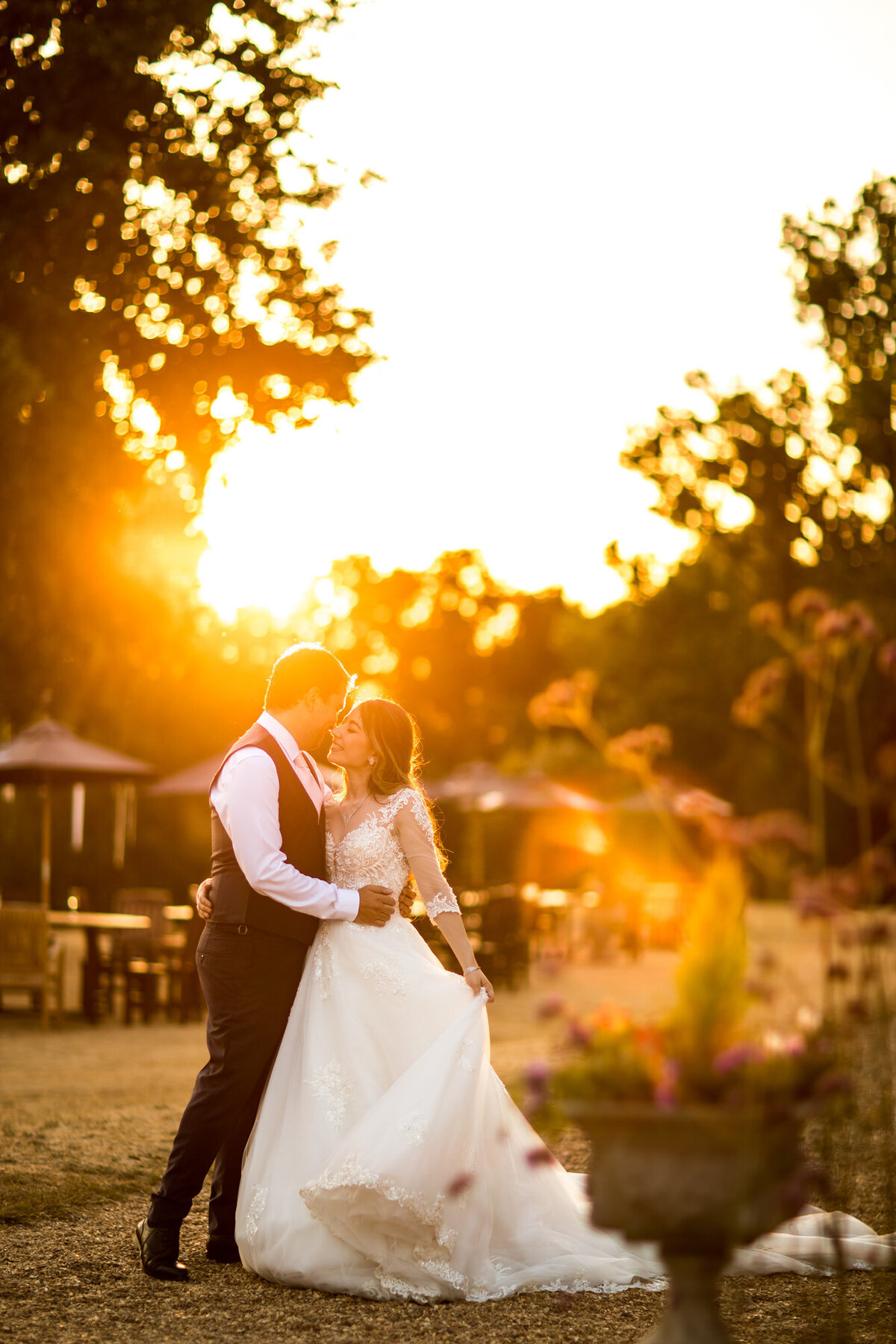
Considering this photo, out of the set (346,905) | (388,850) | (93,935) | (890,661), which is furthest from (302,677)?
(93,935)

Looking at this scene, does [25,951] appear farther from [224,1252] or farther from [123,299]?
[224,1252]

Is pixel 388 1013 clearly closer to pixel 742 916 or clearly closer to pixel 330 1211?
pixel 330 1211

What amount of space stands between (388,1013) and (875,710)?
683 inches

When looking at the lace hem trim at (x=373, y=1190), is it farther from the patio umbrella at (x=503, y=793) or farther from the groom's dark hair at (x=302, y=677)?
the patio umbrella at (x=503, y=793)

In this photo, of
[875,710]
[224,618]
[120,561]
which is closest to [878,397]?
[875,710]

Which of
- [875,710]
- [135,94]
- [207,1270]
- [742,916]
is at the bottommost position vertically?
[207,1270]

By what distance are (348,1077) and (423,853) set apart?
0.85m

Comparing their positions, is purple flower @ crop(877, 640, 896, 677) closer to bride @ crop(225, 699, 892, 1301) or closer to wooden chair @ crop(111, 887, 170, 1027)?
bride @ crop(225, 699, 892, 1301)

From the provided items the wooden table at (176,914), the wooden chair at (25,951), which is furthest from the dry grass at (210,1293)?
the wooden table at (176,914)

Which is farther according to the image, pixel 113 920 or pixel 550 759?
pixel 550 759

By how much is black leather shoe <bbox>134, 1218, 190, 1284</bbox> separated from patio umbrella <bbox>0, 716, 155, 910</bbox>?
9.38 metres

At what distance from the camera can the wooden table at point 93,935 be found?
13922 mm

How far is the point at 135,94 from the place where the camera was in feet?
42.0

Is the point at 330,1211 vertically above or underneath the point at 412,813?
underneath
